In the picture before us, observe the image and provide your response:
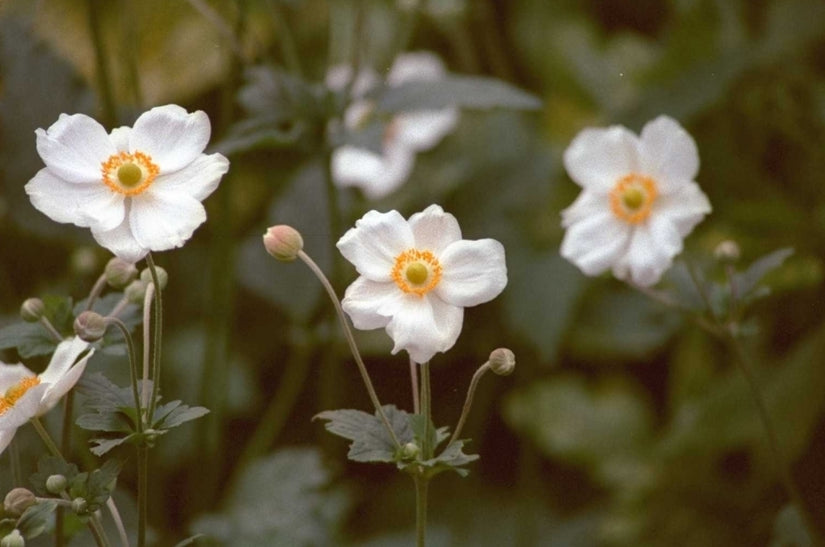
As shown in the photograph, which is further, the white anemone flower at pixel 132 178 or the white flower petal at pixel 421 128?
the white flower petal at pixel 421 128

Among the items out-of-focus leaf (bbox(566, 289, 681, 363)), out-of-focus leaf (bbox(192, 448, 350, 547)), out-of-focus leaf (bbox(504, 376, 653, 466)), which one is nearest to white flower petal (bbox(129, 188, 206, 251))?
out-of-focus leaf (bbox(192, 448, 350, 547))

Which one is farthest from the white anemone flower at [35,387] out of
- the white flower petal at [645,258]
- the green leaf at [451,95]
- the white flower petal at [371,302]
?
the green leaf at [451,95]

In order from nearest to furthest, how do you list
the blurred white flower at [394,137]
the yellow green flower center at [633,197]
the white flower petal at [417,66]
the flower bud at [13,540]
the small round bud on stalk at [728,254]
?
the flower bud at [13,540] → the small round bud on stalk at [728,254] → the yellow green flower center at [633,197] → the blurred white flower at [394,137] → the white flower petal at [417,66]

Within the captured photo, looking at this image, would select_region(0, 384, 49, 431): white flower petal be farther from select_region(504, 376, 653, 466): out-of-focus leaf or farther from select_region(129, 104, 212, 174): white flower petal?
select_region(504, 376, 653, 466): out-of-focus leaf

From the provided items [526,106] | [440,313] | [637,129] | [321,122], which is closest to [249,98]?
[321,122]

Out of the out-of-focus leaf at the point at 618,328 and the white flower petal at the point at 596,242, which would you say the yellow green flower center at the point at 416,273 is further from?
the out-of-focus leaf at the point at 618,328

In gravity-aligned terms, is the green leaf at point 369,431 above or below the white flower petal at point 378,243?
below

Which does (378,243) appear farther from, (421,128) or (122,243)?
(421,128)

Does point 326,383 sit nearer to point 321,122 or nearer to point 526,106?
point 321,122
